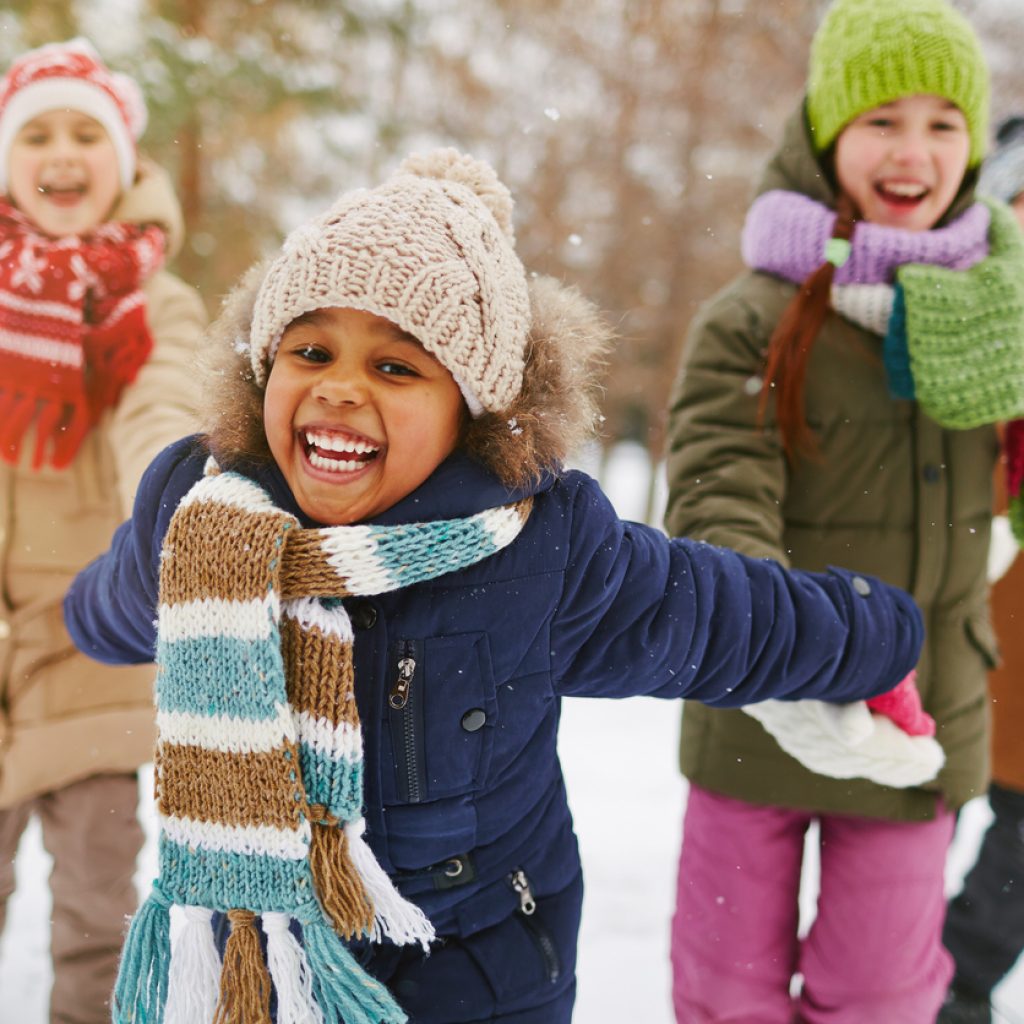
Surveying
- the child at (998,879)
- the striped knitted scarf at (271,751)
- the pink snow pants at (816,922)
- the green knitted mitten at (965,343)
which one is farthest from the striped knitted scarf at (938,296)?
the striped knitted scarf at (271,751)

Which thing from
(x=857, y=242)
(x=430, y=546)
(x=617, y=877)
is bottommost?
(x=617, y=877)

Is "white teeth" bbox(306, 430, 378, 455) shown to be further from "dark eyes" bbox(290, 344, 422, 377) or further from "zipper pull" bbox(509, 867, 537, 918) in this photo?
"zipper pull" bbox(509, 867, 537, 918)

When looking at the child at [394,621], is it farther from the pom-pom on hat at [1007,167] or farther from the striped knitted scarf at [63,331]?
the pom-pom on hat at [1007,167]

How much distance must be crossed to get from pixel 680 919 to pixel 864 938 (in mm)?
369

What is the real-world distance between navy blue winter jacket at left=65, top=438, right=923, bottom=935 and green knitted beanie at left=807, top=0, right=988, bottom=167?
0.92m

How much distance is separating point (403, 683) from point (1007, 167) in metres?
2.06

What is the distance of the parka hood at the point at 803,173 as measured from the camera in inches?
75.2

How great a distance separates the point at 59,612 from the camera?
7.00 feet

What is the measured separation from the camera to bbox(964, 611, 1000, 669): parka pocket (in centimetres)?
194


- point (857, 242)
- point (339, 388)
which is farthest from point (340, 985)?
point (857, 242)

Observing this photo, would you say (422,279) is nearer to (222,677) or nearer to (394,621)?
(394,621)

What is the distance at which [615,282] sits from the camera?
27.3 feet

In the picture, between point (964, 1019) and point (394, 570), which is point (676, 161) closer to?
point (964, 1019)

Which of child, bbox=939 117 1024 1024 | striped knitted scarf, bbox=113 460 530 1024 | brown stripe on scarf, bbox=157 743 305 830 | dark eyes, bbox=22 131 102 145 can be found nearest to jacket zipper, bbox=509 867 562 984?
striped knitted scarf, bbox=113 460 530 1024
